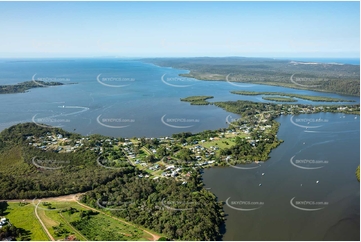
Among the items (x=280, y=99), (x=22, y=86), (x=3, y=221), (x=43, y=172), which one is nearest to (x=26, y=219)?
(x=3, y=221)

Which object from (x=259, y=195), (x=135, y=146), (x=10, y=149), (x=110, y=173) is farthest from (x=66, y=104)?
(x=259, y=195)

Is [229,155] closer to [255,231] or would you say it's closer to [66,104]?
[255,231]

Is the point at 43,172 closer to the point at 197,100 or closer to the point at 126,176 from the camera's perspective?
the point at 126,176

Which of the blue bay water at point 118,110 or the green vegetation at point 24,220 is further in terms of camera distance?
the blue bay water at point 118,110

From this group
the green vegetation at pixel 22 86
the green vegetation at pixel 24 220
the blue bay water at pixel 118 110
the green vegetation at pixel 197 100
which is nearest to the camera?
the green vegetation at pixel 24 220

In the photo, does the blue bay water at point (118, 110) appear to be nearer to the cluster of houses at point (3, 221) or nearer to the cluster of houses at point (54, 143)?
the cluster of houses at point (54, 143)

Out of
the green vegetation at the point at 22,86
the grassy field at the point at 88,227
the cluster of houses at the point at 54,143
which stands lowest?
the grassy field at the point at 88,227

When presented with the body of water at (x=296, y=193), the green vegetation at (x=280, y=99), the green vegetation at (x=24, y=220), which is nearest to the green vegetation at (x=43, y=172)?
the green vegetation at (x=24, y=220)

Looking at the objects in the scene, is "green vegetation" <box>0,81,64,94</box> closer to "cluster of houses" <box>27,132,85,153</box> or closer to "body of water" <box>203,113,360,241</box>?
"cluster of houses" <box>27,132,85,153</box>
